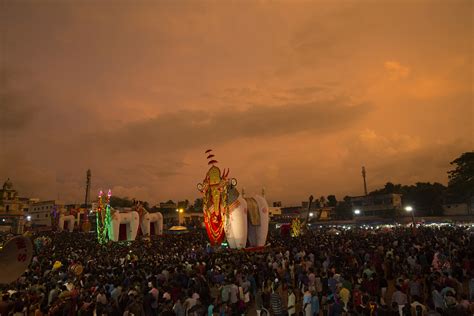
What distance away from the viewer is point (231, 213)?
3089 centimetres

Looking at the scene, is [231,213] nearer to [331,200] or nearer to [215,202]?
[215,202]

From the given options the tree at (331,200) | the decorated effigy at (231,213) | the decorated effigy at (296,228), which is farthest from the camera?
the tree at (331,200)

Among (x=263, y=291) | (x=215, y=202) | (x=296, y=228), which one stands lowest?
(x=263, y=291)

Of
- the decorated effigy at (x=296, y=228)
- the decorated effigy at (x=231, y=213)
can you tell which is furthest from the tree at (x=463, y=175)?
A: the decorated effigy at (x=231, y=213)

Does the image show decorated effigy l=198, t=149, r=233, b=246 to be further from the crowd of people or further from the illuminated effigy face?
the crowd of people

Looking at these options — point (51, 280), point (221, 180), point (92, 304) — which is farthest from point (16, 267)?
point (221, 180)

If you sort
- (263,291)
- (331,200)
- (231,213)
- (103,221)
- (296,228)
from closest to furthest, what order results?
(263,291)
(231,213)
(296,228)
(103,221)
(331,200)

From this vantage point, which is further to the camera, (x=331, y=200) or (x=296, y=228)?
(x=331, y=200)

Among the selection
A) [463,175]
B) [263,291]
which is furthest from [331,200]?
[263,291]

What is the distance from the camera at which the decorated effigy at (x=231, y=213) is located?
30.6 meters

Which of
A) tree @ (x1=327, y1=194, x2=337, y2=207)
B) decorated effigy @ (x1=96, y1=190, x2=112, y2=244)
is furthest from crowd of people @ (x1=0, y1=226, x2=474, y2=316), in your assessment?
tree @ (x1=327, y1=194, x2=337, y2=207)

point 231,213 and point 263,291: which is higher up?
point 231,213

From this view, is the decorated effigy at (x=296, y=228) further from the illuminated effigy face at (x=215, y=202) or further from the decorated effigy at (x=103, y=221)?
the decorated effigy at (x=103, y=221)

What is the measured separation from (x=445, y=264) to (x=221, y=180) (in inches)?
782
